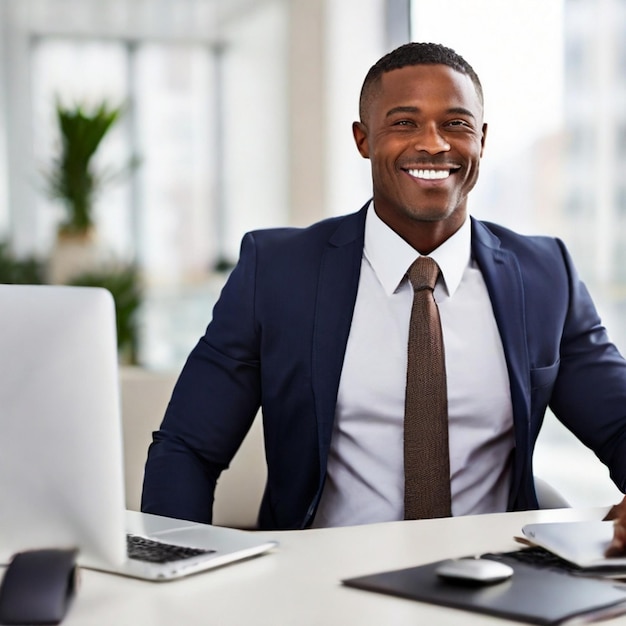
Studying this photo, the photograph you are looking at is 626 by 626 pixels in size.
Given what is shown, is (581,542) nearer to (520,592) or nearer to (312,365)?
(520,592)

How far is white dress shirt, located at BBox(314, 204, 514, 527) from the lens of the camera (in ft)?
6.29

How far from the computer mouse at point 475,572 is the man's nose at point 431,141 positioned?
102 cm

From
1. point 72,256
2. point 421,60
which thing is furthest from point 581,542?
point 72,256

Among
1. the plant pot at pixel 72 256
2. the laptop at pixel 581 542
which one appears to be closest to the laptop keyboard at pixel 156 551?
the laptop at pixel 581 542

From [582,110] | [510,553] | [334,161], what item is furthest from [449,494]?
[334,161]

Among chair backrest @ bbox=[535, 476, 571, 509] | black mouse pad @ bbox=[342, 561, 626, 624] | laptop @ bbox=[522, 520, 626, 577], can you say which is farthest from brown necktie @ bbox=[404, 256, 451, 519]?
black mouse pad @ bbox=[342, 561, 626, 624]

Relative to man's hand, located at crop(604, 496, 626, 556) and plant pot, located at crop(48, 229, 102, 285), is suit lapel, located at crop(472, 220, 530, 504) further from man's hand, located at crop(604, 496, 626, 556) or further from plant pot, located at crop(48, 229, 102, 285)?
plant pot, located at crop(48, 229, 102, 285)

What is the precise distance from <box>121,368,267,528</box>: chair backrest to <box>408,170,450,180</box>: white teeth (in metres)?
0.57

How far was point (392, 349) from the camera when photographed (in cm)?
194

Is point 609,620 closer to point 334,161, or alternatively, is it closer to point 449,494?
point 449,494

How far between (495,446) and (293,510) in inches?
15.6

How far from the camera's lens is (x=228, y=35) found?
7.82 metres

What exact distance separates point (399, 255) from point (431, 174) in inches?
6.5

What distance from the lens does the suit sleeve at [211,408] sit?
6.04ft
